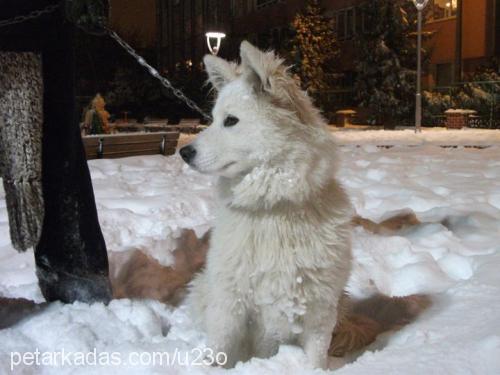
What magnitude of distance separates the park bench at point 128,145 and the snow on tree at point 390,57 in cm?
1386

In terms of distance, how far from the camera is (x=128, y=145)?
1073 cm

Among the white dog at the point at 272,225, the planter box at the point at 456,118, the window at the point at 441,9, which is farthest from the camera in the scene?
the window at the point at 441,9

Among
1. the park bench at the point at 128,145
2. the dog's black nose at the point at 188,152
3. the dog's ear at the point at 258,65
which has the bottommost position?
the park bench at the point at 128,145

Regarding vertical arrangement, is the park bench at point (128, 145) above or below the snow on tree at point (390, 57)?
below

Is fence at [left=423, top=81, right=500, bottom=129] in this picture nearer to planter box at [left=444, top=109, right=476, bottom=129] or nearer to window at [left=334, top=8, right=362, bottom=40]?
planter box at [left=444, top=109, right=476, bottom=129]

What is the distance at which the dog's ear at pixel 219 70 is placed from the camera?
3143 millimetres

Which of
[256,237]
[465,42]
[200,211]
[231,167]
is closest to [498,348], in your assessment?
[256,237]

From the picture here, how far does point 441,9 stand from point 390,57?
505 centimetres

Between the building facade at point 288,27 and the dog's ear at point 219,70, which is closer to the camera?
the dog's ear at point 219,70

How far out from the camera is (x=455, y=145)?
12859 millimetres

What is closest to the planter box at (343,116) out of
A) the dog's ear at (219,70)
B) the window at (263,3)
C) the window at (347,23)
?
the window at (347,23)

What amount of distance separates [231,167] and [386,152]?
9.02 meters

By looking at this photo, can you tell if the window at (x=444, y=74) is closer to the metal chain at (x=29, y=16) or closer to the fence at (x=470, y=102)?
the fence at (x=470, y=102)

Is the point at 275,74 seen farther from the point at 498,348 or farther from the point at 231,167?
the point at 498,348
